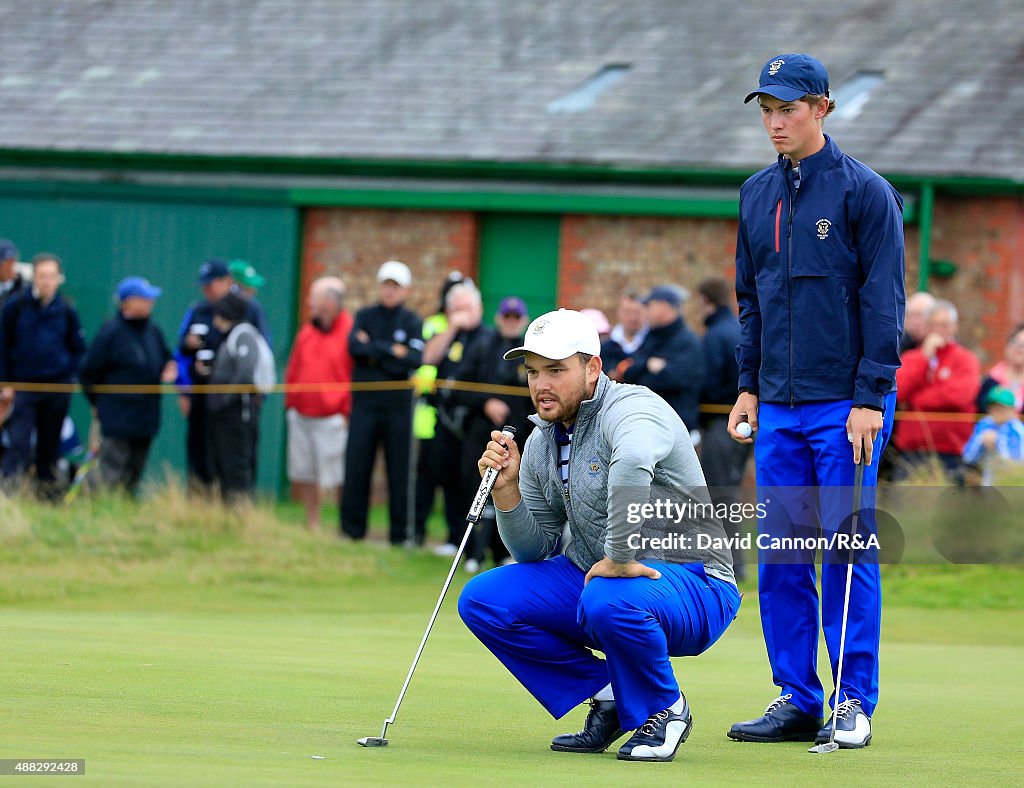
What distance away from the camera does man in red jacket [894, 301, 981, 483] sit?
15164 millimetres

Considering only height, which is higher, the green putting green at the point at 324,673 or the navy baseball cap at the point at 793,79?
the navy baseball cap at the point at 793,79

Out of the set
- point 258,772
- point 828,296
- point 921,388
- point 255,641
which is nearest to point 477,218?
Answer: point 921,388

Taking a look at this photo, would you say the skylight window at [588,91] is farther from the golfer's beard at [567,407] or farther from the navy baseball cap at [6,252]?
the golfer's beard at [567,407]

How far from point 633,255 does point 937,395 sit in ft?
19.9

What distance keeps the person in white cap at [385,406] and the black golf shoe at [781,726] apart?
9.48 meters

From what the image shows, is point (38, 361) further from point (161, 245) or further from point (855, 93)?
point (855, 93)

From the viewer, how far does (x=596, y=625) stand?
21.0 ft

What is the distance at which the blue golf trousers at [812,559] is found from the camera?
6945mm

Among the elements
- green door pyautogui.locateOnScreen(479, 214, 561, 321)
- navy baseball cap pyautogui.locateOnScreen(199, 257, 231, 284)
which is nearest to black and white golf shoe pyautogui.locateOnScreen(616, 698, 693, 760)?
navy baseball cap pyautogui.locateOnScreen(199, 257, 231, 284)

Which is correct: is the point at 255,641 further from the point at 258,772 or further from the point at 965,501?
the point at 965,501

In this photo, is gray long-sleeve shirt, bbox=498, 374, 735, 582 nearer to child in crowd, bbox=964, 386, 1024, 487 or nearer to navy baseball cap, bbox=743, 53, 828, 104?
navy baseball cap, bbox=743, 53, 828, 104

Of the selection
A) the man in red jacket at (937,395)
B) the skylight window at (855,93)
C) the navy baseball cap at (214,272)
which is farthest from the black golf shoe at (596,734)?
the skylight window at (855,93)

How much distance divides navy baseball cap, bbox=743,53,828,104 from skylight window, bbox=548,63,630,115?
14.7m

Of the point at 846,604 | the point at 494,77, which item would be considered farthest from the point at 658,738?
the point at 494,77
